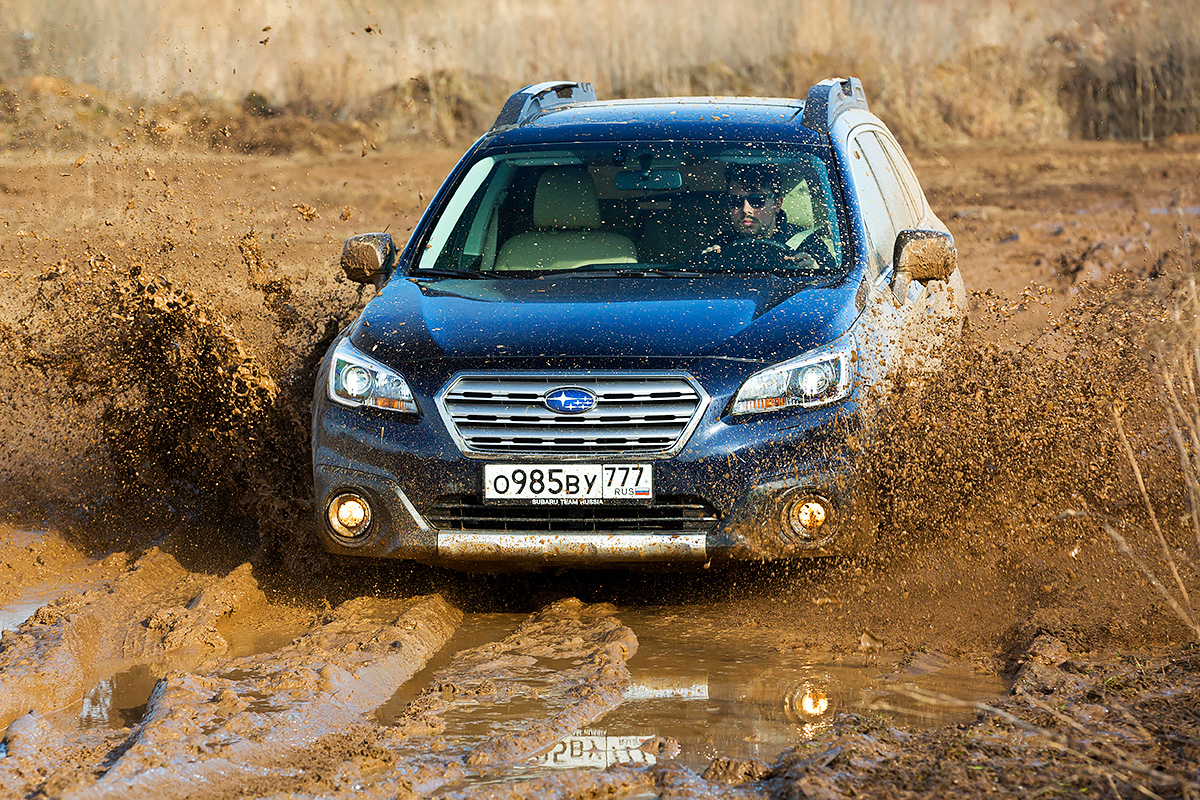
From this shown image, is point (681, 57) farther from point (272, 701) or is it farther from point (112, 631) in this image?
point (272, 701)

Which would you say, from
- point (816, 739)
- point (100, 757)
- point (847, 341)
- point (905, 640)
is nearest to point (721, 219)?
point (847, 341)

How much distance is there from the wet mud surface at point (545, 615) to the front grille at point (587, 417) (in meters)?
0.66

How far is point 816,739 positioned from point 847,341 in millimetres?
1570

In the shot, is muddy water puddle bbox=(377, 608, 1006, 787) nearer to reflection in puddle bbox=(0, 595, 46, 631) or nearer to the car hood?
the car hood

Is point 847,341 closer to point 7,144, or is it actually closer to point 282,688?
point 282,688

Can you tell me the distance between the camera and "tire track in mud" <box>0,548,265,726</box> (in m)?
4.46

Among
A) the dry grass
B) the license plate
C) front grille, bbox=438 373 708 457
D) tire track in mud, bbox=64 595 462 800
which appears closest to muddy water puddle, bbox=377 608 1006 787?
tire track in mud, bbox=64 595 462 800

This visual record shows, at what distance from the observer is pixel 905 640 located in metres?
4.81

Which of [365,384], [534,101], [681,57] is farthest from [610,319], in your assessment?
[681,57]

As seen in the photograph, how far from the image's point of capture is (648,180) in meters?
6.17

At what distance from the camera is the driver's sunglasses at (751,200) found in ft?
19.8

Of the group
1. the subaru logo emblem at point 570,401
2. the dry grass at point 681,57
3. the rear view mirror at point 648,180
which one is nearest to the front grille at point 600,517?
the subaru logo emblem at point 570,401

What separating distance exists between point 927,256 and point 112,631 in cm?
334

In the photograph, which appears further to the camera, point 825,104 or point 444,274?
point 825,104
